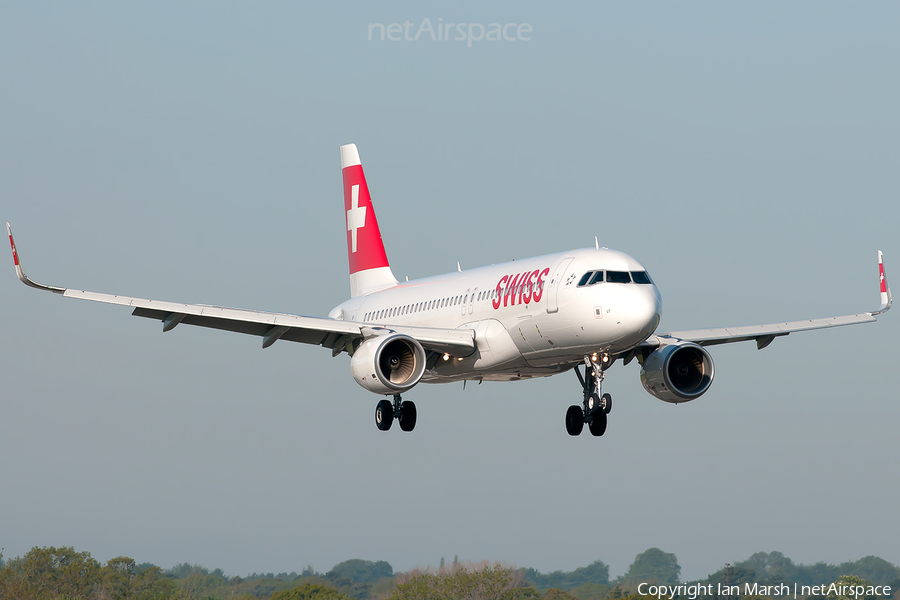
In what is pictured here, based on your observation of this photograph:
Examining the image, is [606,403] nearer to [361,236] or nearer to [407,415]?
[407,415]

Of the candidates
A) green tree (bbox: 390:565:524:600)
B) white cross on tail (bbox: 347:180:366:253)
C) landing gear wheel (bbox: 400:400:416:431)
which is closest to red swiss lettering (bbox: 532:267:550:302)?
landing gear wheel (bbox: 400:400:416:431)

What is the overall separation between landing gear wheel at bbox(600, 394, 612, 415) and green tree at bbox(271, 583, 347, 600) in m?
48.0

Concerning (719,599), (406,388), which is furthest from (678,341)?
(719,599)

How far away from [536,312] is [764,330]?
35.6 ft

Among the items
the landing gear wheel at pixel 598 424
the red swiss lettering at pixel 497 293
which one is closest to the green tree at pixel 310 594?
the landing gear wheel at pixel 598 424

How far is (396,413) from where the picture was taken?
43.3 meters

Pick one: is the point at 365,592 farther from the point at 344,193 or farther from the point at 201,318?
the point at 201,318

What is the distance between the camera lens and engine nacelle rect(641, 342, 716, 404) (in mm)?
39781

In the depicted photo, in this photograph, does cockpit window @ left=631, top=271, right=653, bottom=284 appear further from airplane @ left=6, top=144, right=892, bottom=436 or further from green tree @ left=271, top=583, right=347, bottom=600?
green tree @ left=271, top=583, right=347, bottom=600

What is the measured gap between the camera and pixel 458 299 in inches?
1636

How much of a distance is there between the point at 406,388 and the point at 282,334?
19.9ft

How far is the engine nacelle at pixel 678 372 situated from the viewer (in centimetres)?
3978

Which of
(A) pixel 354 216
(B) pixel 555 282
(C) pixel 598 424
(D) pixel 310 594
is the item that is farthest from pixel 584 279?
(D) pixel 310 594

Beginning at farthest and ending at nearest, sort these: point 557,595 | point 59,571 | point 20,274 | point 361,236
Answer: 1. point 557,595
2. point 59,571
3. point 361,236
4. point 20,274
